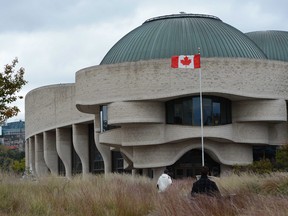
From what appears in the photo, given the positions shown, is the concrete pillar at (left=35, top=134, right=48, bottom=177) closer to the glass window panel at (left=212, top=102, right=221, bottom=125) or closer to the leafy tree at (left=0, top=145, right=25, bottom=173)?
the leafy tree at (left=0, top=145, right=25, bottom=173)

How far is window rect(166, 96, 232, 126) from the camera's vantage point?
42156 mm

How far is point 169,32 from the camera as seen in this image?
47625 mm

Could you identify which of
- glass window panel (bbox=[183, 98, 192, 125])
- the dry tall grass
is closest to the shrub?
glass window panel (bbox=[183, 98, 192, 125])

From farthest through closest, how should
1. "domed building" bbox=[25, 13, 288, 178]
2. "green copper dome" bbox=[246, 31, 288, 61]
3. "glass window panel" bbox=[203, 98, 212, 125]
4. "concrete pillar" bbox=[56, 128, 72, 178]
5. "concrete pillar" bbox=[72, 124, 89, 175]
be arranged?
"concrete pillar" bbox=[56, 128, 72, 178] → "concrete pillar" bbox=[72, 124, 89, 175] → "green copper dome" bbox=[246, 31, 288, 61] → "glass window panel" bbox=[203, 98, 212, 125] → "domed building" bbox=[25, 13, 288, 178]

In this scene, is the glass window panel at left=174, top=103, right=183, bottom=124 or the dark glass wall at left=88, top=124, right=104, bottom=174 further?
the dark glass wall at left=88, top=124, right=104, bottom=174

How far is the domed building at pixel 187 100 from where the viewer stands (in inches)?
1623

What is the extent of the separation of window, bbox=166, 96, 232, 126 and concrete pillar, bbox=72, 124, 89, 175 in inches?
678

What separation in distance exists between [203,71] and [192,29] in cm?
733

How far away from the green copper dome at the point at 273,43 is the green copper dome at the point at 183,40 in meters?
7.20

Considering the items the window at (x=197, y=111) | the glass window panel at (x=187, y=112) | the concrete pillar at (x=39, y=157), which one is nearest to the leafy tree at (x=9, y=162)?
the concrete pillar at (x=39, y=157)

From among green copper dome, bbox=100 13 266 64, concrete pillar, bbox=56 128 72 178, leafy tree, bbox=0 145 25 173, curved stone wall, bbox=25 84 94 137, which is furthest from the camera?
concrete pillar, bbox=56 128 72 178

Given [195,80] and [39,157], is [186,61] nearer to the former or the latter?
[195,80]

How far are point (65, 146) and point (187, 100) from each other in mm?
24091

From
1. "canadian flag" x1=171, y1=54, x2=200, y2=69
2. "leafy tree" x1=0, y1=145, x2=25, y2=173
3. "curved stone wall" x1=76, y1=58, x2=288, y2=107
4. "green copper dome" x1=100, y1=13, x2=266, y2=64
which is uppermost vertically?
"green copper dome" x1=100, y1=13, x2=266, y2=64
